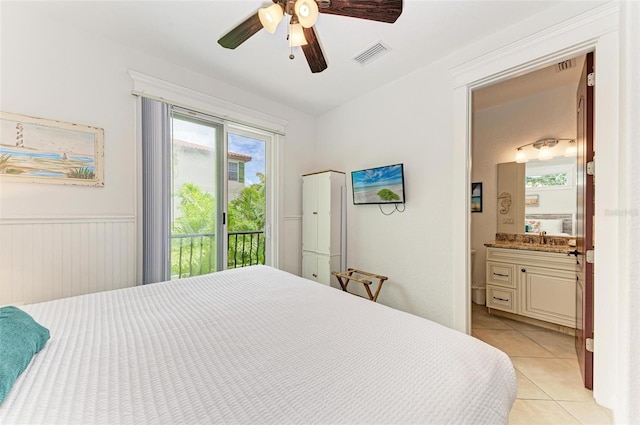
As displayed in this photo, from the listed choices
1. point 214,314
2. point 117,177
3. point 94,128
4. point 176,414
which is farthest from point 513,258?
point 94,128

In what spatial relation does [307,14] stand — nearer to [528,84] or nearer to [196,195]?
[196,195]

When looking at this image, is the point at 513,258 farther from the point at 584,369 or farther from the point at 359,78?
the point at 359,78

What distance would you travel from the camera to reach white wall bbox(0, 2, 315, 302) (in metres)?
1.77

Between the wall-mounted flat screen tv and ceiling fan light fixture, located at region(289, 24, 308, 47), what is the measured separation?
4.99ft

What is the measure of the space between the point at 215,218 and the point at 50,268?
52.7 inches

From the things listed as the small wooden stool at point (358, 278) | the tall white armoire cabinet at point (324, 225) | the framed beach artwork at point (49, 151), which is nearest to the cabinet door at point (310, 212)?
the tall white armoire cabinet at point (324, 225)

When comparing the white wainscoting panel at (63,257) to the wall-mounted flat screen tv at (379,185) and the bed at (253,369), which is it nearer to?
the bed at (253,369)

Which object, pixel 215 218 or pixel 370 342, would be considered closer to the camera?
pixel 370 342

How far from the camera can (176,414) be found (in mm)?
667

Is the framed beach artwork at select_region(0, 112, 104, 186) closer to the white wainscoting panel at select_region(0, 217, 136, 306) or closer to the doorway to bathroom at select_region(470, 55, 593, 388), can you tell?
the white wainscoting panel at select_region(0, 217, 136, 306)

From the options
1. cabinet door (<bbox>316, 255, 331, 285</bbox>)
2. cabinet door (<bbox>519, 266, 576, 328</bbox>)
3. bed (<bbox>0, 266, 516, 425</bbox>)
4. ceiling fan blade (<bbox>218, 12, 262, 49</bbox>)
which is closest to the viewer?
bed (<bbox>0, 266, 516, 425</bbox>)

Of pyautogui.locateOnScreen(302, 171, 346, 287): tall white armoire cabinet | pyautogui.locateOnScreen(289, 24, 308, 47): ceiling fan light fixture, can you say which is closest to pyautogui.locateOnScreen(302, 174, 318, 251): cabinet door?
pyautogui.locateOnScreen(302, 171, 346, 287): tall white armoire cabinet

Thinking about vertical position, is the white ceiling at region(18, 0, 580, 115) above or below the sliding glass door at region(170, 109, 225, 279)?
above

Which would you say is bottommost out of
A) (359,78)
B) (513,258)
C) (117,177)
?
(513,258)
